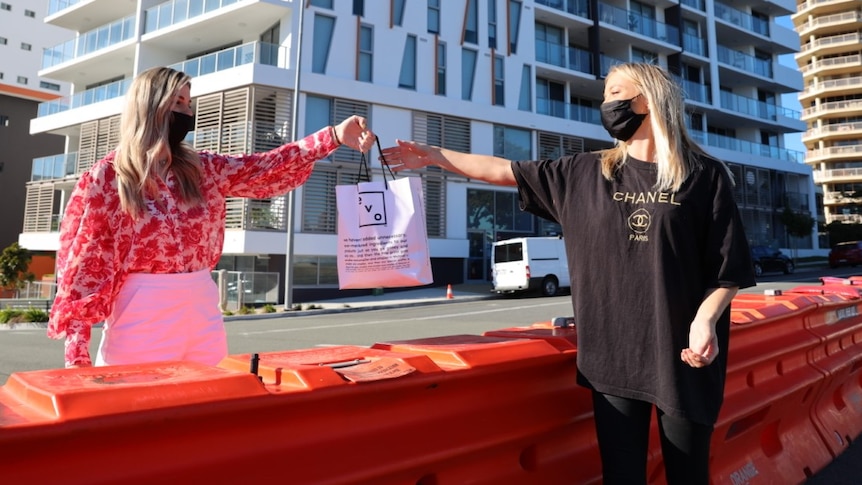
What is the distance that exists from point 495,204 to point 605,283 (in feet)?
81.6

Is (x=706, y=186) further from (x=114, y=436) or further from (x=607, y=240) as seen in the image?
(x=114, y=436)

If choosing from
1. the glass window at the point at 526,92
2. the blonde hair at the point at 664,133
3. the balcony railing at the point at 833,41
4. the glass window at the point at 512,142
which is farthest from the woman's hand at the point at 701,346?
the balcony railing at the point at 833,41

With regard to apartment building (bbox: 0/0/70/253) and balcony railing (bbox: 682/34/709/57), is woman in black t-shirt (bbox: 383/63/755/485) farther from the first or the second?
apartment building (bbox: 0/0/70/253)

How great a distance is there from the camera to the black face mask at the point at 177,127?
2.11 m

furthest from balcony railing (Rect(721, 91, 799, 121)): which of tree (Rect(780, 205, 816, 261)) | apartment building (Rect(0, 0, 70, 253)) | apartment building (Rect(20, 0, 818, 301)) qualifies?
apartment building (Rect(0, 0, 70, 253))

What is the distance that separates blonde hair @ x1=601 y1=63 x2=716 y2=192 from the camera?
1.98 m

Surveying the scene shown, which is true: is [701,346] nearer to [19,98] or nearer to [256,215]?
[256,215]

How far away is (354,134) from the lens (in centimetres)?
255

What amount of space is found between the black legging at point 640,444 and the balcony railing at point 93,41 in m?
29.2

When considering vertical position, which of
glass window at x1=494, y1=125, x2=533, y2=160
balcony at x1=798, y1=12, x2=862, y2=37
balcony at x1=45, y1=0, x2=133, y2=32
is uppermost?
balcony at x1=798, y1=12, x2=862, y2=37

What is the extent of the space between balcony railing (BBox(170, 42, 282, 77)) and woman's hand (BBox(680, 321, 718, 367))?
21600 mm

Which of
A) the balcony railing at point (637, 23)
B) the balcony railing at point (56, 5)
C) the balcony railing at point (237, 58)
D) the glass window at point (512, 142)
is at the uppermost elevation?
the balcony railing at point (637, 23)

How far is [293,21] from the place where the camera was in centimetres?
2211

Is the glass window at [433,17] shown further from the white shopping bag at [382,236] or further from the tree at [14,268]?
the white shopping bag at [382,236]
